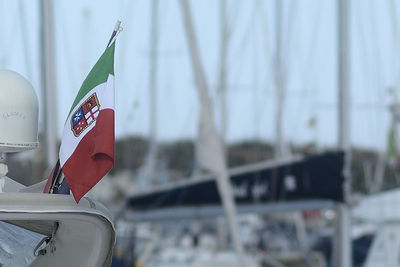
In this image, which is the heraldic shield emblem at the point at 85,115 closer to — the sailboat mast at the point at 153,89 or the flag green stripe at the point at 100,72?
the flag green stripe at the point at 100,72

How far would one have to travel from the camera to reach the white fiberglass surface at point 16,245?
4.06m

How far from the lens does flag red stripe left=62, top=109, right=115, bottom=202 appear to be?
3430 millimetres

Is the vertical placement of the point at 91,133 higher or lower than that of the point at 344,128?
higher

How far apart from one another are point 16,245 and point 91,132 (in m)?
0.85

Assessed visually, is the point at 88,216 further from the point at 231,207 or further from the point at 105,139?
the point at 231,207

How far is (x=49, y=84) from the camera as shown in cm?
1095

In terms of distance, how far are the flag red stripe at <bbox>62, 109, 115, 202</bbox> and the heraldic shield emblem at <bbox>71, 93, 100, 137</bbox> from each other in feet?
0.21

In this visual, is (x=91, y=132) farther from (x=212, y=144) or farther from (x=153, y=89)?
(x=153, y=89)

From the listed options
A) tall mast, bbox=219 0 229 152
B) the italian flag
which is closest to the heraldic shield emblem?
the italian flag

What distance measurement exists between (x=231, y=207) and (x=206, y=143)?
3.21 ft

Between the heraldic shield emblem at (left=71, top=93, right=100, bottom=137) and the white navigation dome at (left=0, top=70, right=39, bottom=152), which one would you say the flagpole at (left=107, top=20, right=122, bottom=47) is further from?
the white navigation dome at (left=0, top=70, right=39, bottom=152)

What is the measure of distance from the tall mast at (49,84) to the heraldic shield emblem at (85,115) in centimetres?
700

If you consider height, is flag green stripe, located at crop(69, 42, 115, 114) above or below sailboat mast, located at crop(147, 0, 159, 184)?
above

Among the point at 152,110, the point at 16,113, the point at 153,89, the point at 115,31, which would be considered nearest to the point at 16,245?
the point at 16,113
